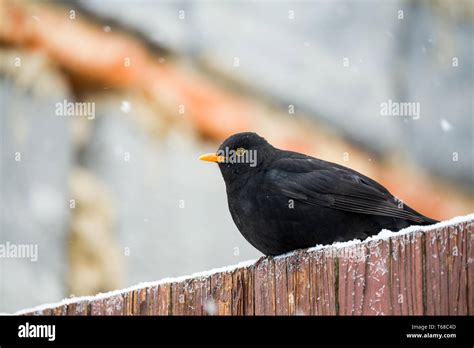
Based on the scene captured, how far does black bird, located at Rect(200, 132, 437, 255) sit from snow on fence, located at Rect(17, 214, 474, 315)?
1104 mm

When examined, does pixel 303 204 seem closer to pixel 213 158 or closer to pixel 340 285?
pixel 213 158

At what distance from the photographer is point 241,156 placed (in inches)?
167

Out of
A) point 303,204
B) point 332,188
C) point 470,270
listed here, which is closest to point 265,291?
point 470,270

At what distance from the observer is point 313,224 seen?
3.75 metres

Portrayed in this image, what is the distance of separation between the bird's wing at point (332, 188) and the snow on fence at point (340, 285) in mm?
1309

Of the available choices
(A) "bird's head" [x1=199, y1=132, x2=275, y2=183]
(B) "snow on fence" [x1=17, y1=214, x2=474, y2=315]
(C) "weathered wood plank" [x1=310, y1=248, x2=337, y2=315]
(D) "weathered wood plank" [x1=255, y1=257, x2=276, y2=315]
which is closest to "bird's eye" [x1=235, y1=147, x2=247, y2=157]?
(A) "bird's head" [x1=199, y1=132, x2=275, y2=183]

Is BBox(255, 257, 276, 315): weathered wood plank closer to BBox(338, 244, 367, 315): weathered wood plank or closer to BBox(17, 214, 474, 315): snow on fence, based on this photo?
BBox(17, 214, 474, 315): snow on fence

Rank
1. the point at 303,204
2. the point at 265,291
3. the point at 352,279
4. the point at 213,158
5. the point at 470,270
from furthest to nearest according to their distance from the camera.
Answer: the point at 213,158 < the point at 303,204 < the point at 265,291 < the point at 352,279 < the point at 470,270

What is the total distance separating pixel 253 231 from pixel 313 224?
28 cm

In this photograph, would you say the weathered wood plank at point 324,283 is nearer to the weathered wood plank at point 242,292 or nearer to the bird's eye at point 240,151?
the weathered wood plank at point 242,292

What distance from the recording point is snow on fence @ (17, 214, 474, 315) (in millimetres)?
1999

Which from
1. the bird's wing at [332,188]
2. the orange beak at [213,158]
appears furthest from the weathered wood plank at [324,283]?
the orange beak at [213,158]

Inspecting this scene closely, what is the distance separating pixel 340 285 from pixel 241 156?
2.07 metres
